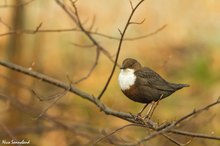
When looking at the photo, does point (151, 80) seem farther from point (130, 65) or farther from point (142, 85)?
point (130, 65)

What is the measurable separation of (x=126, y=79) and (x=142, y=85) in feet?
0.44

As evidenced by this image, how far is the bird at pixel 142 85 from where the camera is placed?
461 centimetres

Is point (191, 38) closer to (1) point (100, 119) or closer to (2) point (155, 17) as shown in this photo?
(2) point (155, 17)

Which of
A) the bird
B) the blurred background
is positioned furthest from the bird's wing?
the blurred background

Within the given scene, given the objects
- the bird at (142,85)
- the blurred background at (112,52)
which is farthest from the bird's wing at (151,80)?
the blurred background at (112,52)

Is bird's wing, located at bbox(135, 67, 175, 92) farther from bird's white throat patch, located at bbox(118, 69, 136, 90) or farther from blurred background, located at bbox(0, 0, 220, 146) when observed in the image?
blurred background, located at bbox(0, 0, 220, 146)

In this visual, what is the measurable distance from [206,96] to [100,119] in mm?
2115

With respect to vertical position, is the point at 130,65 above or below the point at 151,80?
above

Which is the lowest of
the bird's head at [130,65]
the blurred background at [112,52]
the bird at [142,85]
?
the bird at [142,85]

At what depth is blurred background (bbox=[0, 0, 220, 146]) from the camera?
9.28 m

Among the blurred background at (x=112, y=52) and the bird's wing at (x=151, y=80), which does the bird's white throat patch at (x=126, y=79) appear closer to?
the bird's wing at (x=151, y=80)

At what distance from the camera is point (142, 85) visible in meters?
4.72

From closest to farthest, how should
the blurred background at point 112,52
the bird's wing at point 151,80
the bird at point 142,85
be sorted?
the bird at point 142,85 < the bird's wing at point 151,80 < the blurred background at point 112,52

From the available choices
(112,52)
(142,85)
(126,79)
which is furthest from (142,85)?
(112,52)
